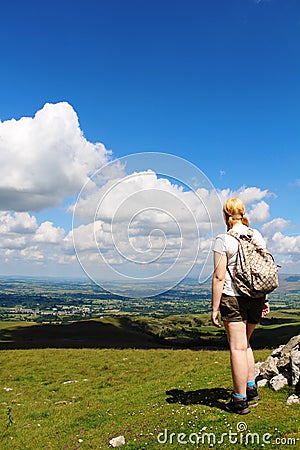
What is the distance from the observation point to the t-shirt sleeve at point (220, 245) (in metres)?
9.37

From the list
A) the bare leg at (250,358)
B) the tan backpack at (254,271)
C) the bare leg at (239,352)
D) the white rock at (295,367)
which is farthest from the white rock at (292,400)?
the tan backpack at (254,271)

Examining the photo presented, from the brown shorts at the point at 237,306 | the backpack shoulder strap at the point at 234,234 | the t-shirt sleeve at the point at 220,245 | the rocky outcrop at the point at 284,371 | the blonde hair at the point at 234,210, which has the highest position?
Answer: the blonde hair at the point at 234,210

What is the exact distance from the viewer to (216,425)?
9.46 m

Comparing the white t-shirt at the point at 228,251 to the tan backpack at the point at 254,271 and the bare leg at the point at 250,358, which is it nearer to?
the tan backpack at the point at 254,271

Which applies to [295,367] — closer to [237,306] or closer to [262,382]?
[262,382]

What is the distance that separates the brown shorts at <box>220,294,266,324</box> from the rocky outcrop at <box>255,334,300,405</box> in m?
3.25

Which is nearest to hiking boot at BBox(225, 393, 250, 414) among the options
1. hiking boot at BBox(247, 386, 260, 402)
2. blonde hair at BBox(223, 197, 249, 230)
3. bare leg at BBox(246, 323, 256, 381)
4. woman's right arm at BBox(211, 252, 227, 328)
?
bare leg at BBox(246, 323, 256, 381)

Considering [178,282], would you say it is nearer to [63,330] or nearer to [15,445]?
[15,445]

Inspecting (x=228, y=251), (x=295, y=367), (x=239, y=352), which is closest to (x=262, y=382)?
(x=295, y=367)

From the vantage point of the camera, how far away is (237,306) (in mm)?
9383

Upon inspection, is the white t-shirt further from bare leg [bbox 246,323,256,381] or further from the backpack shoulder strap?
bare leg [bbox 246,323,256,381]

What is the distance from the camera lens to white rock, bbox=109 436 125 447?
10.2m

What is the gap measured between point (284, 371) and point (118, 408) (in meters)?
6.35

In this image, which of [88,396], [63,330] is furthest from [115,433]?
[63,330]
